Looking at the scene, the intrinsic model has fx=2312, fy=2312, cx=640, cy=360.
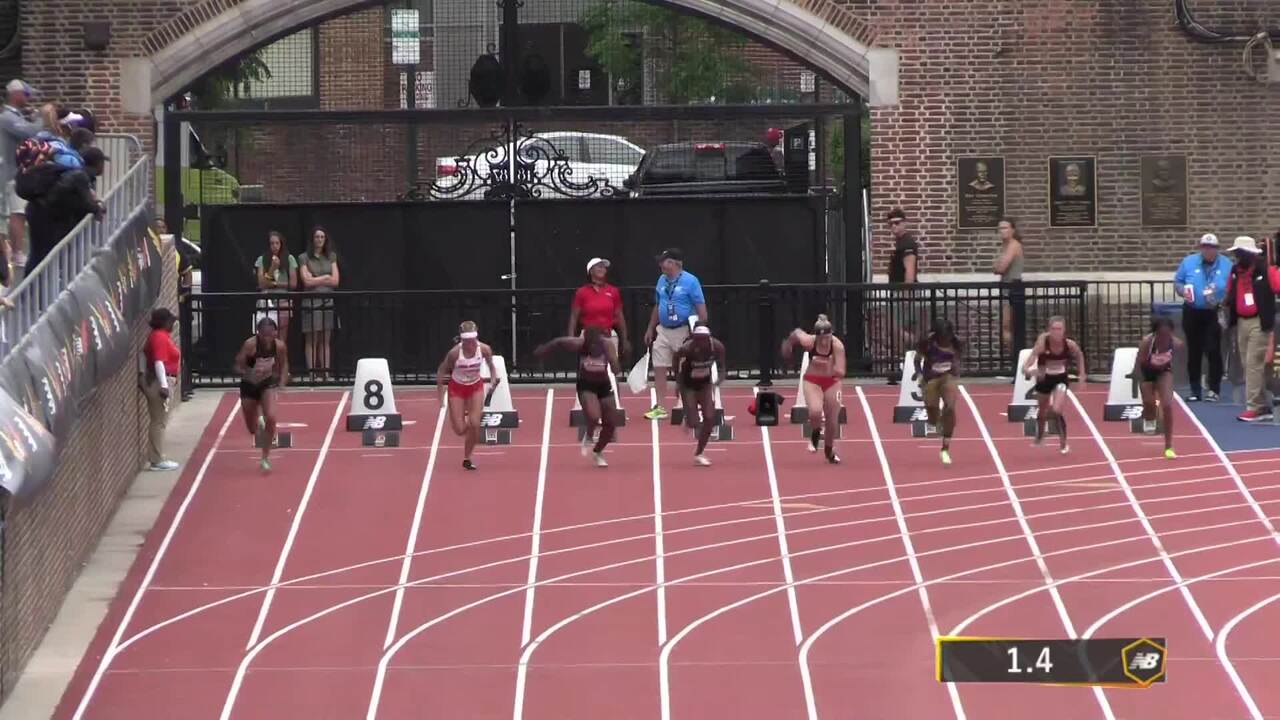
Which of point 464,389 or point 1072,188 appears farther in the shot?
point 1072,188

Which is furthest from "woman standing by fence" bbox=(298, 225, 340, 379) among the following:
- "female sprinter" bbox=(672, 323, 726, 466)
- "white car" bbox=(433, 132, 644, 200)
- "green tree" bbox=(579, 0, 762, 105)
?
"green tree" bbox=(579, 0, 762, 105)

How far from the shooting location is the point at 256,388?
21109 mm

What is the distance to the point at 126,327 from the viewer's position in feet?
67.1

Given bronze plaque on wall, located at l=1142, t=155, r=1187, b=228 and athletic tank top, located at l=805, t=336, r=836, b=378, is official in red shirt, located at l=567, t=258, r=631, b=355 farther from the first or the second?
bronze plaque on wall, located at l=1142, t=155, r=1187, b=228

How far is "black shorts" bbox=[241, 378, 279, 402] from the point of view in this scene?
830 inches

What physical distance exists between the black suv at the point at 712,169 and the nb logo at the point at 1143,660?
20.4 m

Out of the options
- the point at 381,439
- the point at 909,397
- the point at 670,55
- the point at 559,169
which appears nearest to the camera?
the point at 381,439

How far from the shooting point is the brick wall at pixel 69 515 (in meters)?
15.6

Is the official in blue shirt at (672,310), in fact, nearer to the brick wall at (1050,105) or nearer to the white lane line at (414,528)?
the white lane line at (414,528)

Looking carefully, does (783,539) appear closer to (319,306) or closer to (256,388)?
(256,388)

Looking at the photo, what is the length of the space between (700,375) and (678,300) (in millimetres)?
1980

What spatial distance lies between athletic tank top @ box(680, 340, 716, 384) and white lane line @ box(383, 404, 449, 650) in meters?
2.57

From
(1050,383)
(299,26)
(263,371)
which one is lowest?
(1050,383)

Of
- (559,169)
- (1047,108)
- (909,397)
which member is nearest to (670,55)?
(559,169)
